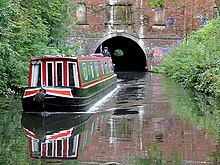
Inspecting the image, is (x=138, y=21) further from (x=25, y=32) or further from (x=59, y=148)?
(x=59, y=148)

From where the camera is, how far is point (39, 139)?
8.67 metres

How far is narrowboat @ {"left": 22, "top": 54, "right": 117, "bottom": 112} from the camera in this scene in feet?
39.4

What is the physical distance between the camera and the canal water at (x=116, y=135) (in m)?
7.05

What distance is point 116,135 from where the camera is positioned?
8938 mm

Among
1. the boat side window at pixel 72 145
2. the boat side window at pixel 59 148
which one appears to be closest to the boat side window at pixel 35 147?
the boat side window at pixel 59 148

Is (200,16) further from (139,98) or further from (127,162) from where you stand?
(127,162)

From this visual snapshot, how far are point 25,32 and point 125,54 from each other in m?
28.1

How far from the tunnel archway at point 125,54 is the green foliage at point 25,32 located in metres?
16.9

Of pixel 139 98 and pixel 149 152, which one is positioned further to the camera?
pixel 139 98

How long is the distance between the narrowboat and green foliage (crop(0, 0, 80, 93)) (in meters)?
1.94

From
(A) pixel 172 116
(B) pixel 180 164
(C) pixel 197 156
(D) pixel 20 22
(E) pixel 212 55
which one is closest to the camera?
(B) pixel 180 164


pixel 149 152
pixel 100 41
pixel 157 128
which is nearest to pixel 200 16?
pixel 100 41

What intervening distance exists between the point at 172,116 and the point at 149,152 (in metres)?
4.38

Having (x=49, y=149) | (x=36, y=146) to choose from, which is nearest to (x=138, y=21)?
(x=36, y=146)
